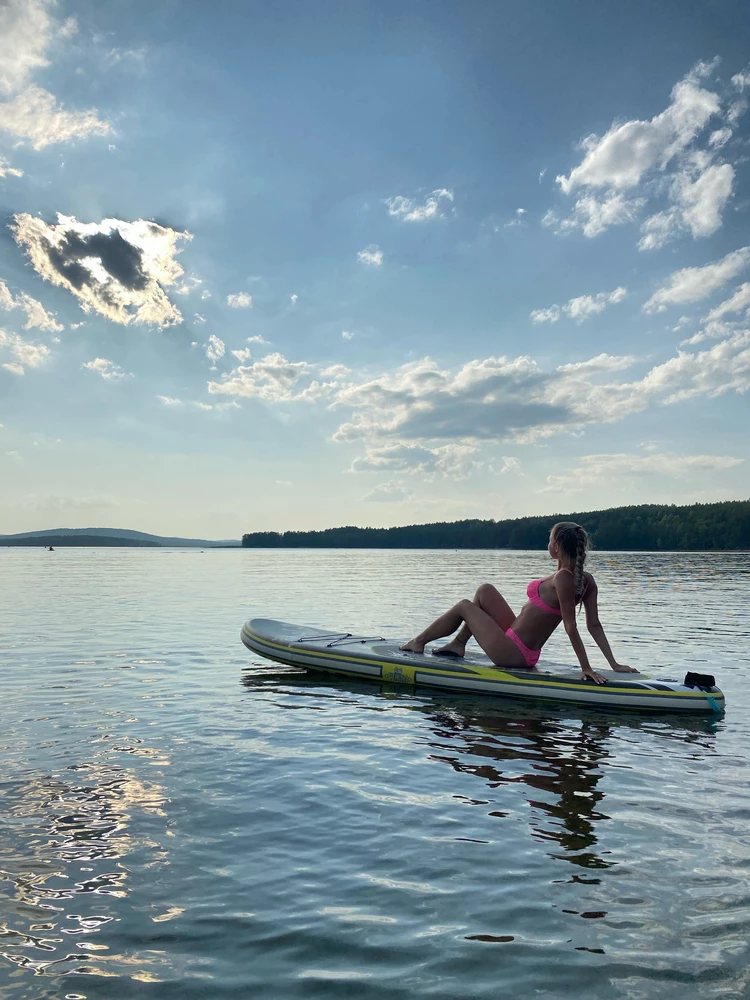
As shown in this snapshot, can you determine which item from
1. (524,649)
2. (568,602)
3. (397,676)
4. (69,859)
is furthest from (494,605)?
(69,859)

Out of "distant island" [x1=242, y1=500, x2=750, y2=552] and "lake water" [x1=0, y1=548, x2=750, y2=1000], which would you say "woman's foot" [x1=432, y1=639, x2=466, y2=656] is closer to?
"lake water" [x1=0, y1=548, x2=750, y2=1000]

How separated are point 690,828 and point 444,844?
80.7 inches

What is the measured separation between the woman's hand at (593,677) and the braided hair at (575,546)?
1.14 metres

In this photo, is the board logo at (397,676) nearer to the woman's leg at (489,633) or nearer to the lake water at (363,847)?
the lake water at (363,847)

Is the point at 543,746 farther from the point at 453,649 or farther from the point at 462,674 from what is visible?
the point at 453,649

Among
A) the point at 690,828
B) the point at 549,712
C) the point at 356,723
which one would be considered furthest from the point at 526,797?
the point at 549,712

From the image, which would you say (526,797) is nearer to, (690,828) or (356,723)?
(690,828)

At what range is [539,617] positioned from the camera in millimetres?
10320

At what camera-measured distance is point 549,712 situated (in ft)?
33.0

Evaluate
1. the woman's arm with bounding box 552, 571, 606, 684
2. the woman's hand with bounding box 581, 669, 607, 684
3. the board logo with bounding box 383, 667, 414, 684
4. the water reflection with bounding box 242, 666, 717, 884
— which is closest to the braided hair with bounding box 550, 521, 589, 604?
the woman's arm with bounding box 552, 571, 606, 684

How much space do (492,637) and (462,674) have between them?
0.74 metres

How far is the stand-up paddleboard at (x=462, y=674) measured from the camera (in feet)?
32.4

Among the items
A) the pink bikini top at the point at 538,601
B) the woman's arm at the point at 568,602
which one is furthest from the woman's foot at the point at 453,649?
the woman's arm at the point at 568,602

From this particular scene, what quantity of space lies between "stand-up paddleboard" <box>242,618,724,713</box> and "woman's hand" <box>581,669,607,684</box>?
0.07 metres
